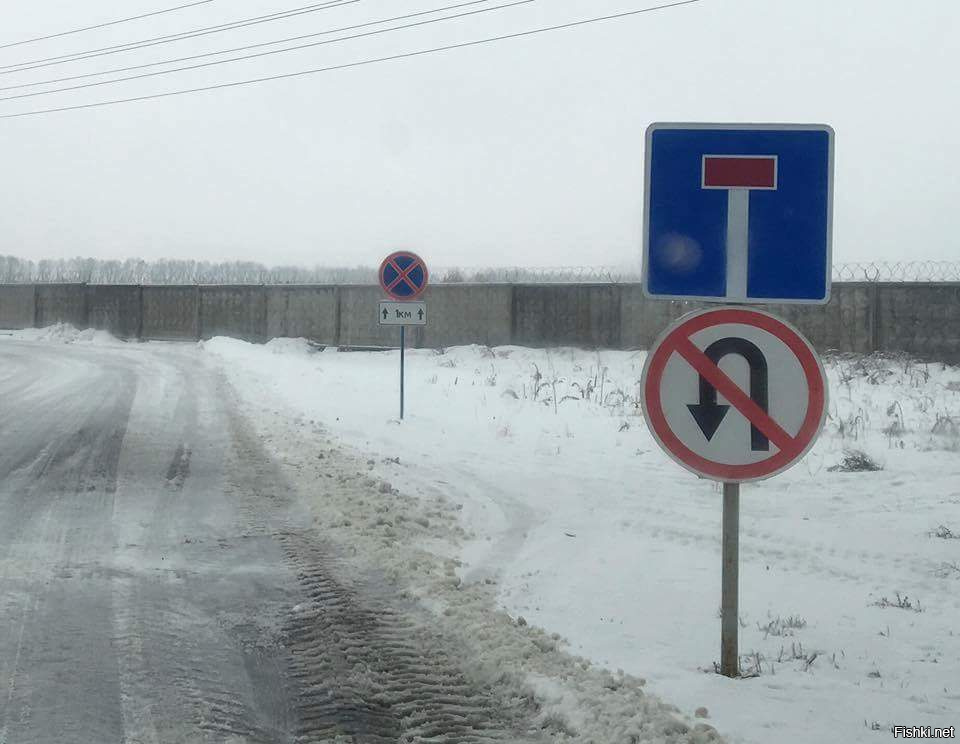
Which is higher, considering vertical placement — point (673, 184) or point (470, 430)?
point (673, 184)

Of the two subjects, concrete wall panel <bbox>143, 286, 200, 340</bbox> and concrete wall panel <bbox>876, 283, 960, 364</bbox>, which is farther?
concrete wall panel <bbox>143, 286, 200, 340</bbox>

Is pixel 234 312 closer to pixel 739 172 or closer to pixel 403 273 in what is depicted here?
pixel 403 273

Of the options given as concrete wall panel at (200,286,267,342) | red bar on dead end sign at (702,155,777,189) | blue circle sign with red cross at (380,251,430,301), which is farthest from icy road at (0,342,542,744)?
concrete wall panel at (200,286,267,342)

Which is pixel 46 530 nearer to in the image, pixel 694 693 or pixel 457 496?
pixel 457 496

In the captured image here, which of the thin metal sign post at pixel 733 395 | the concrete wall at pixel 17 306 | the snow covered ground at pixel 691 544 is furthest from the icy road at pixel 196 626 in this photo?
the concrete wall at pixel 17 306

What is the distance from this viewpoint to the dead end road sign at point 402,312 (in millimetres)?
13273

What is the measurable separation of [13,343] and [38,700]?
31.9 meters

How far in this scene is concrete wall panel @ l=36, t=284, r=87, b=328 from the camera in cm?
3784

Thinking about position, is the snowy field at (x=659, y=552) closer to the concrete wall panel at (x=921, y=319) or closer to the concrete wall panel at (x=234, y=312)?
the concrete wall panel at (x=921, y=319)

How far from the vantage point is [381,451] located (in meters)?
10.8

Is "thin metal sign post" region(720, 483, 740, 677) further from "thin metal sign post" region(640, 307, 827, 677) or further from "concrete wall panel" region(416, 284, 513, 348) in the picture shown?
"concrete wall panel" region(416, 284, 513, 348)

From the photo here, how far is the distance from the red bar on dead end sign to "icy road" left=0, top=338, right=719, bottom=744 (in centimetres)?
218

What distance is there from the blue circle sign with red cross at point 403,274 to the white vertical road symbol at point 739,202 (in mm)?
9428

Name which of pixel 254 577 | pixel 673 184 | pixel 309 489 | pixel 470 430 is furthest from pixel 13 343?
pixel 673 184
